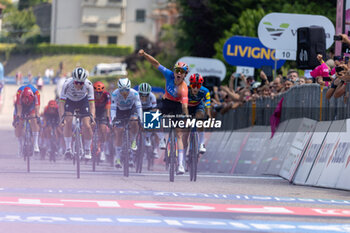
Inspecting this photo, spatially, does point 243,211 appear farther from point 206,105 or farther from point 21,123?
point 21,123

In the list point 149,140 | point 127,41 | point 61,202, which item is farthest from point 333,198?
point 127,41

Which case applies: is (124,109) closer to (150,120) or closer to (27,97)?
(150,120)

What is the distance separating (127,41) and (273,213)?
120084 mm

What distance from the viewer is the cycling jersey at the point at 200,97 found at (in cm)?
1622

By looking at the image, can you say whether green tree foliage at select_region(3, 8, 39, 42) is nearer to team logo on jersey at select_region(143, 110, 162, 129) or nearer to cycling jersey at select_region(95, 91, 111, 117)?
cycling jersey at select_region(95, 91, 111, 117)

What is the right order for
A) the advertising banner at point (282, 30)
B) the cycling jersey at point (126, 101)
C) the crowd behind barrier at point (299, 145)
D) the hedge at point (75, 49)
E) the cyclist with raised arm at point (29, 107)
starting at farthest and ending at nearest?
the hedge at point (75, 49) < the advertising banner at point (282, 30) < the cyclist with raised arm at point (29, 107) < the cycling jersey at point (126, 101) < the crowd behind barrier at point (299, 145)

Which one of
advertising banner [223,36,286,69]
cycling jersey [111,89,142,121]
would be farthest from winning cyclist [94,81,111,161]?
advertising banner [223,36,286,69]

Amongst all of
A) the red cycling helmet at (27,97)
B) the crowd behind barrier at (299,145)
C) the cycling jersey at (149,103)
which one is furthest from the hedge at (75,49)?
the red cycling helmet at (27,97)

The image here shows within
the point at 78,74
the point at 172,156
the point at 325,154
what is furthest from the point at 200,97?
the point at 78,74

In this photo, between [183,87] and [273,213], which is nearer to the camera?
[273,213]

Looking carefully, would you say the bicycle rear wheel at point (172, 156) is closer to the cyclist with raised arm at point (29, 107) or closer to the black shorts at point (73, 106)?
the black shorts at point (73, 106)

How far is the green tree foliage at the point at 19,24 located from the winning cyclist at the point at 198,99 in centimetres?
10891

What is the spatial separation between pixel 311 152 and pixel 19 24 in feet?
370

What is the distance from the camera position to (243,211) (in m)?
10.8
